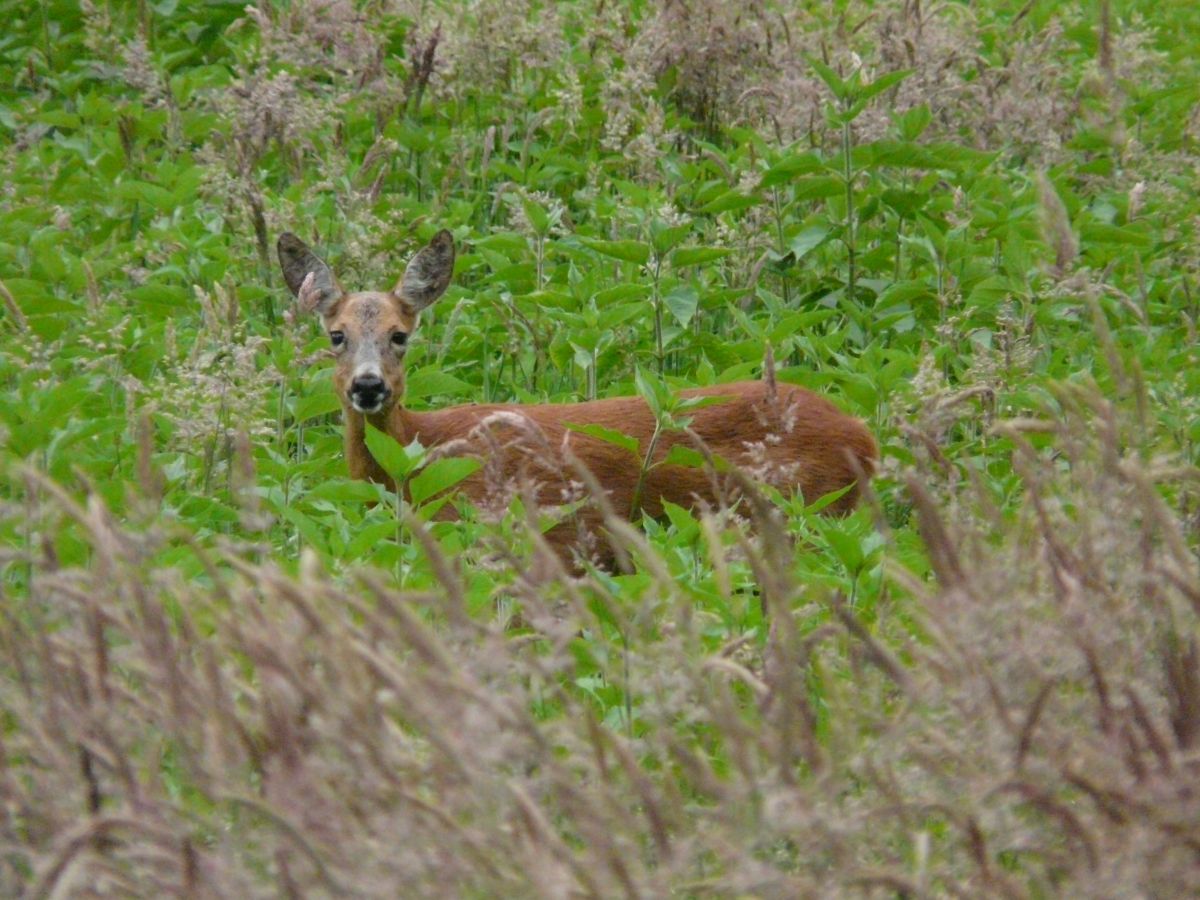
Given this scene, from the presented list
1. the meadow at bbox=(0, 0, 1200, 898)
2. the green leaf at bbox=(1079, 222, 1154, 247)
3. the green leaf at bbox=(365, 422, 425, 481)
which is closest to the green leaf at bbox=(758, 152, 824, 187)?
the meadow at bbox=(0, 0, 1200, 898)

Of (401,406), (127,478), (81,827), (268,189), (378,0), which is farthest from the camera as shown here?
(378,0)

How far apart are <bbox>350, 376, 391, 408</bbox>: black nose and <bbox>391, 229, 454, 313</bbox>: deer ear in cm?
70

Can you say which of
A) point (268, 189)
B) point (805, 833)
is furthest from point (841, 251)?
point (805, 833)

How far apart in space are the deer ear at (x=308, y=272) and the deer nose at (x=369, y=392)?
0.61 m

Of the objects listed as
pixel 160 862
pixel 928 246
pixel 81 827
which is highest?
pixel 81 827

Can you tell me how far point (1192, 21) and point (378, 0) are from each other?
4.93m

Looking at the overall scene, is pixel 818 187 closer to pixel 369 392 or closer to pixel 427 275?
pixel 427 275

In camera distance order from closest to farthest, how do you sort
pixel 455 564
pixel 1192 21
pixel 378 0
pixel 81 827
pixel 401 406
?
pixel 81 827, pixel 455 564, pixel 401 406, pixel 378 0, pixel 1192 21

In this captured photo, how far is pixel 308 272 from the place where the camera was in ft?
25.6

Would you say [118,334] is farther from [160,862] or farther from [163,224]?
[160,862]

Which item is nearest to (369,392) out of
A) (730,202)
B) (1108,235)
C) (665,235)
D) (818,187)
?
(665,235)

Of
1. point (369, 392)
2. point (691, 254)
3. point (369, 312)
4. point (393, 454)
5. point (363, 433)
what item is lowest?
point (363, 433)

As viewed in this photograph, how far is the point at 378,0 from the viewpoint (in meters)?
11.0

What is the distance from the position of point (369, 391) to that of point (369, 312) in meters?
0.53
